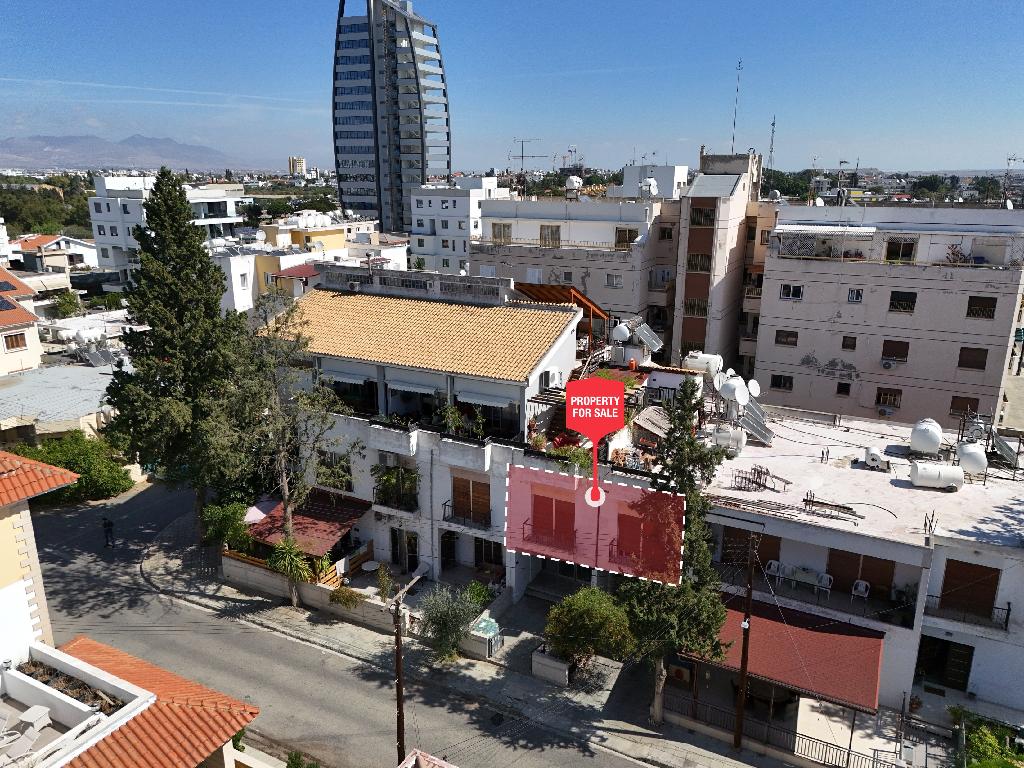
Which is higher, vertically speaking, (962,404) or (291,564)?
(962,404)

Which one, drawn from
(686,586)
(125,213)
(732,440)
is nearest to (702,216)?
(732,440)

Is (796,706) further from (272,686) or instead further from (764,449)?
(272,686)

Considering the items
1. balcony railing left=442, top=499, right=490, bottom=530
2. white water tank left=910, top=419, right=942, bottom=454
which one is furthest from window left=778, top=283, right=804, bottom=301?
balcony railing left=442, top=499, right=490, bottom=530

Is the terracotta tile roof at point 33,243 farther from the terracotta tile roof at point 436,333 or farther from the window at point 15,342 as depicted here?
the terracotta tile roof at point 436,333

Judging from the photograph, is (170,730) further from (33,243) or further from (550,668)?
(33,243)

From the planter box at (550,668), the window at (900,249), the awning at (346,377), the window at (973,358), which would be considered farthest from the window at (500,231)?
the planter box at (550,668)

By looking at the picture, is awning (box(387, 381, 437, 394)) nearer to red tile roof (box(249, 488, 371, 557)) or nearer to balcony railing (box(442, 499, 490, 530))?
balcony railing (box(442, 499, 490, 530))
